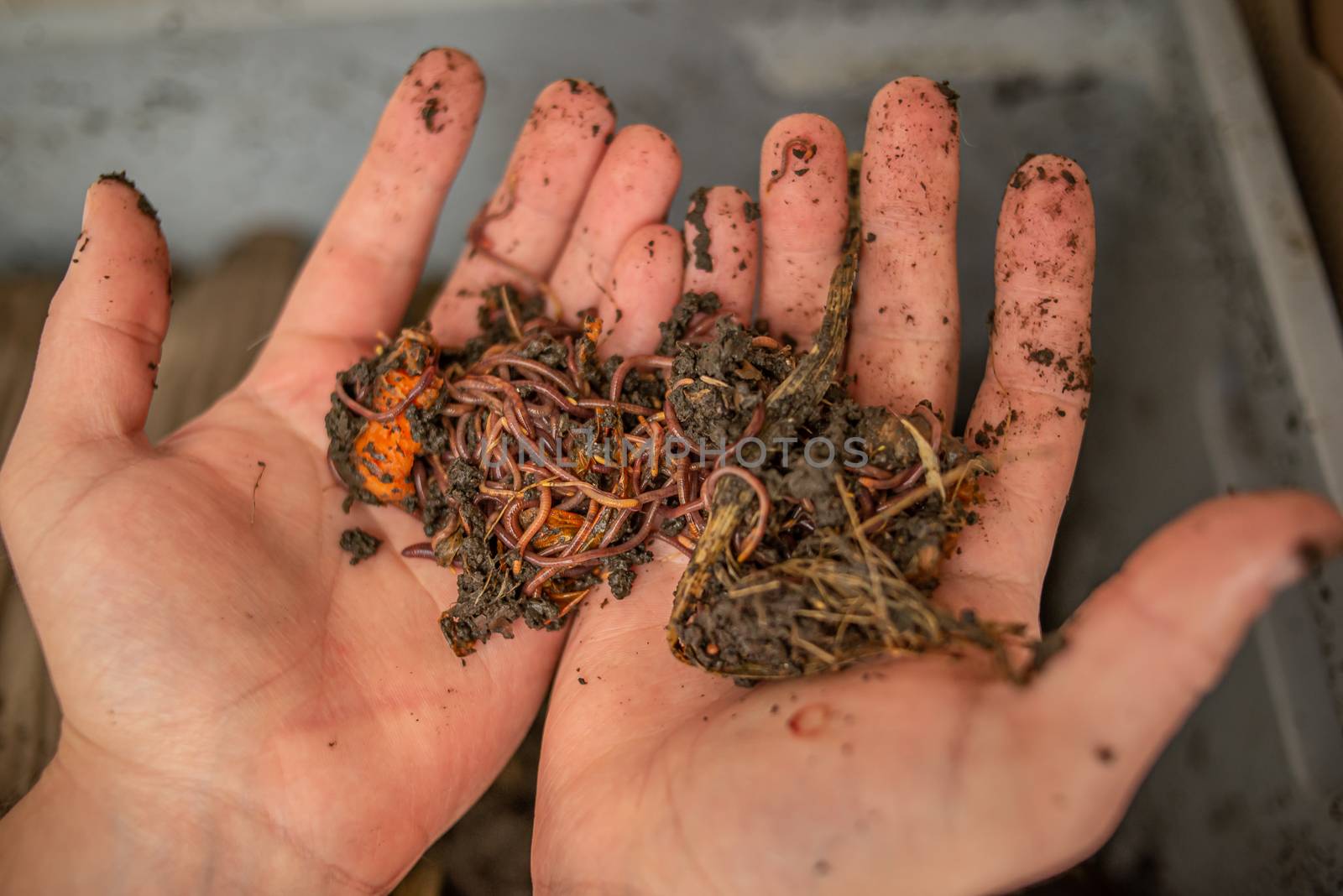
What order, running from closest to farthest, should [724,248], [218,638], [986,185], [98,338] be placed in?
[218,638]
[98,338]
[724,248]
[986,185]

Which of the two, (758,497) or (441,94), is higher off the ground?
(441,94)

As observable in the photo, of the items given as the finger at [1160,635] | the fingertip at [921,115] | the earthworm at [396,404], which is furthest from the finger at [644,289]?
the finger at [1160,635]

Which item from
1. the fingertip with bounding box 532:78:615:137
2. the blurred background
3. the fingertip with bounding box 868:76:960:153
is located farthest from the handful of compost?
the blurred background

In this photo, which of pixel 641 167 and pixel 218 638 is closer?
pixel 218 638

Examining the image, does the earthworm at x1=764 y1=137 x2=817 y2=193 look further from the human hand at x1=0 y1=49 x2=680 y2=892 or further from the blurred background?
the blurred background

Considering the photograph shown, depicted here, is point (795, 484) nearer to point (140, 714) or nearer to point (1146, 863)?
point (140, 714)

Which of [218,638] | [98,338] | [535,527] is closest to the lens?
[218,638]

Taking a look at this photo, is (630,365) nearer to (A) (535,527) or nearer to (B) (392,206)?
(A) (535,527)

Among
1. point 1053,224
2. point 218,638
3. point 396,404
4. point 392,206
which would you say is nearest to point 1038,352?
point 1053,224
